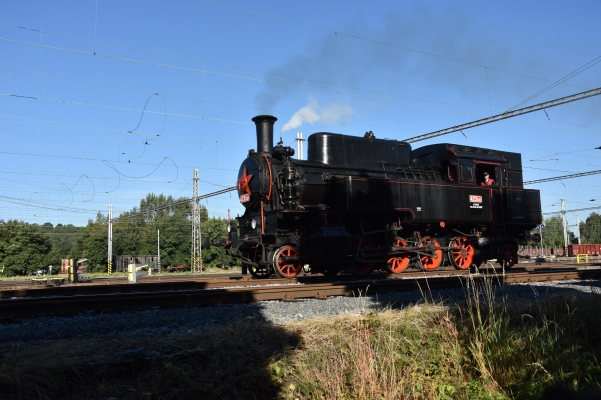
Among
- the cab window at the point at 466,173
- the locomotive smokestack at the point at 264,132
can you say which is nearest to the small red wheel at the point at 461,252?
the cab window at the point at 466,173

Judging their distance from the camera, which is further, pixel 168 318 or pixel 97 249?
pixel 97 249

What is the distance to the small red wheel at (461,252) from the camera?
1439 centimetres

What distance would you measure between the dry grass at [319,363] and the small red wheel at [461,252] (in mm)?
9390

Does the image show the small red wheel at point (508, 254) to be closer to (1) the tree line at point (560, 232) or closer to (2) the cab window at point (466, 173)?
(2) the cab window at point (466, 173)

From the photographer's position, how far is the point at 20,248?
56.8 metres

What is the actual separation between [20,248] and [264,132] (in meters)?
54.8

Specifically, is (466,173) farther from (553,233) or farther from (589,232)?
(589,232)

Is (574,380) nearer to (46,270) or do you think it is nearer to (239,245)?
(239,245)

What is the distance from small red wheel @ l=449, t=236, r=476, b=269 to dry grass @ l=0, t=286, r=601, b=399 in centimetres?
939

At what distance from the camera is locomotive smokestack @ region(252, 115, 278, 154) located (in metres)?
13.0

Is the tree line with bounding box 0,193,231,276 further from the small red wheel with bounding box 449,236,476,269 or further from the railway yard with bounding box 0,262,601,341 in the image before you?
the railway yard with bounding box 0,262,601,341

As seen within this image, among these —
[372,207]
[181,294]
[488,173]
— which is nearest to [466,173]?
[488,173]

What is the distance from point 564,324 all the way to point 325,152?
8528 millimetres

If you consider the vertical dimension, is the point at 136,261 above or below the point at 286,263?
below
